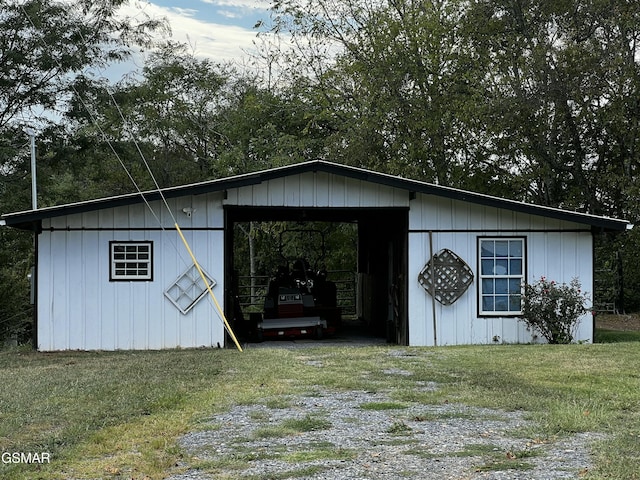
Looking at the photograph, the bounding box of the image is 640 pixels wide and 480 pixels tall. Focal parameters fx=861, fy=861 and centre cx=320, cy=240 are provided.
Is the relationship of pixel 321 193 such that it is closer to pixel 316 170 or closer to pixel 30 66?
pixel 316 170

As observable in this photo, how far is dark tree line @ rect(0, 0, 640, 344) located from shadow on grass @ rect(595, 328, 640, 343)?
195 inches

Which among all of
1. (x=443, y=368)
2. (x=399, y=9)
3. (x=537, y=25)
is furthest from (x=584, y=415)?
(x=399, y=9)

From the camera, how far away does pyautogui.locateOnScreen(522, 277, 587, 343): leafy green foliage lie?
575 inches

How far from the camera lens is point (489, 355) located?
40.4ft

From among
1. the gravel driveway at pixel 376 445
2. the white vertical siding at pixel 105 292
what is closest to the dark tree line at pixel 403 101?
the white vertical siding at pixel 105 292

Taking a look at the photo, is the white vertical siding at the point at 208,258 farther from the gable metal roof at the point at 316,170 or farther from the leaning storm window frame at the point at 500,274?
the gable metal roof at the point at 316,170

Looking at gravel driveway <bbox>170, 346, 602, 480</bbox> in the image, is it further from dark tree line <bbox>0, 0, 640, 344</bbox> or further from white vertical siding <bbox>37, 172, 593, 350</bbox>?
dark tree line <bbox>0, 0, 640, 344</bbox>

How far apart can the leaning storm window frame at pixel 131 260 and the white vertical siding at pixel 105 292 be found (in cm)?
8

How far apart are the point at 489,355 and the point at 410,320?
2.83 metres

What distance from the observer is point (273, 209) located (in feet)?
49.4

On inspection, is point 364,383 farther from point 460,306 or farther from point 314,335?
point 314,335

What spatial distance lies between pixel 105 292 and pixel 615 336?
32.7 ft

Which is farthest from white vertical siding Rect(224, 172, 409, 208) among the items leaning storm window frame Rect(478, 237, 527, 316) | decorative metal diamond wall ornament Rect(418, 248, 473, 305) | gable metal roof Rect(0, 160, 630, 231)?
leaning storm window frame Rect(478, 237, 527, 316)

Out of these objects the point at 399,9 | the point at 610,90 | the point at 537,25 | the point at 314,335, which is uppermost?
the point at 399,9
